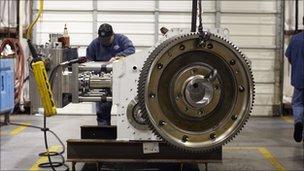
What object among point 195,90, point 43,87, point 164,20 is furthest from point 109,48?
point 195,90

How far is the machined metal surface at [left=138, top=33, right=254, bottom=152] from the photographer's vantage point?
5.52ft

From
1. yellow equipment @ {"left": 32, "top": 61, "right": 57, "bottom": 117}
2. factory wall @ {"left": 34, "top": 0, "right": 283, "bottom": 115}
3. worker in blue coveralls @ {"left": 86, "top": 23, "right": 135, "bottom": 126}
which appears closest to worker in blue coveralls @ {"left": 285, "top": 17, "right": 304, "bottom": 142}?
worker in blue coveralls @ {"left": 86, "top": 23, "right": 135, "bottom": 126}

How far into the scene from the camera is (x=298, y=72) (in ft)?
20.1

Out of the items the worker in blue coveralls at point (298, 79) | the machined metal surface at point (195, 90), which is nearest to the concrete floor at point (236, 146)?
the worker in blue coveralls at point (298, 79)

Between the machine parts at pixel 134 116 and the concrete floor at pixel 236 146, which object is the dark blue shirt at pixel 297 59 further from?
the machine parts at pixel 134 116

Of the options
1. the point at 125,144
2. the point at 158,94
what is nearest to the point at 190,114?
the point at 158,94

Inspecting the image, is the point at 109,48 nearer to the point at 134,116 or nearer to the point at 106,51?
the point at 106,51

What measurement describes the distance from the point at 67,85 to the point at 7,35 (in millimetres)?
6778

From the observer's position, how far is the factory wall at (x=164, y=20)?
941cm

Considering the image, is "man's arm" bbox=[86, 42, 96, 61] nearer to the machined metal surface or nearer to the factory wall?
the factory wall

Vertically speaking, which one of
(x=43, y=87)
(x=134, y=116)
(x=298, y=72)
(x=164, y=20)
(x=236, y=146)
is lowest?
(x=236, y=146)

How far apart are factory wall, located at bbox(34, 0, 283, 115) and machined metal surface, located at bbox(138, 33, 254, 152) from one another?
7.77 metres

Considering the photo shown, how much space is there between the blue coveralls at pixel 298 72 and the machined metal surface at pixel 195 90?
4608 mm

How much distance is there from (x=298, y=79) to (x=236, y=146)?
1189 mm
